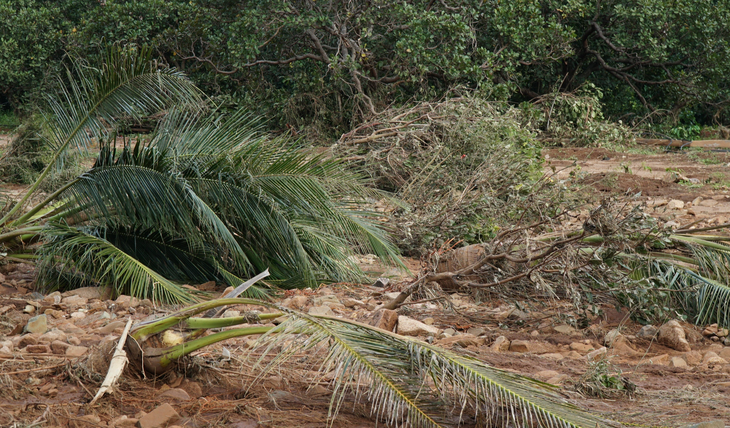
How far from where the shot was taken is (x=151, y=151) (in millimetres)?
4504

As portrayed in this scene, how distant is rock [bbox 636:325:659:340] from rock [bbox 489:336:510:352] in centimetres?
76

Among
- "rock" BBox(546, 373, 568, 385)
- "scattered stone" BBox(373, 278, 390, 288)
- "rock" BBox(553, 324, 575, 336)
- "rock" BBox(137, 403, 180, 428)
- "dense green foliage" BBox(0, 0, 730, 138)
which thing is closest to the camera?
"rock" BBox(137, 403, 180, 428)

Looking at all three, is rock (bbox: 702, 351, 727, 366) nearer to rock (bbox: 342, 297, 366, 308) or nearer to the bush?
rock (bbox: 342, 297, 366, 308)

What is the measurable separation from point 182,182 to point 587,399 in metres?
2.68

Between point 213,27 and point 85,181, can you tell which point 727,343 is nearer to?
point 85,181

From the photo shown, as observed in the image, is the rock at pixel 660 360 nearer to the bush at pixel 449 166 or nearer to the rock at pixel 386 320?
A: the rock at pixel 386 320

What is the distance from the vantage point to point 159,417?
247 centimetres

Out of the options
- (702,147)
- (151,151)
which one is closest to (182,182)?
(151,151)

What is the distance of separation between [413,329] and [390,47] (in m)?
8.06

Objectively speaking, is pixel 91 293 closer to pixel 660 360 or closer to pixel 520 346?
pixel 520 346

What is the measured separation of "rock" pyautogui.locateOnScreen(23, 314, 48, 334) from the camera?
3678 mm

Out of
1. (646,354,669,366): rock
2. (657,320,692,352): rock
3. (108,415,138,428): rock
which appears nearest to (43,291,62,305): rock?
(108,415,138,428): rock

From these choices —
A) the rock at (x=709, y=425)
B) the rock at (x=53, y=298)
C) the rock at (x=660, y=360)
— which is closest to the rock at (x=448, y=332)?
the rock at (x=660, y=360)

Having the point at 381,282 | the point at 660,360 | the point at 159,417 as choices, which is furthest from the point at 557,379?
the point at 381,282
